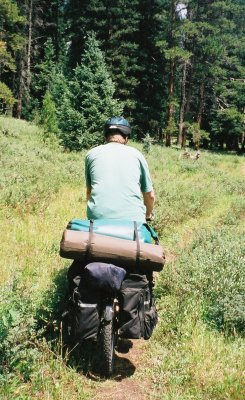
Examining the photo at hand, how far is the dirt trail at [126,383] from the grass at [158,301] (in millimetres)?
69

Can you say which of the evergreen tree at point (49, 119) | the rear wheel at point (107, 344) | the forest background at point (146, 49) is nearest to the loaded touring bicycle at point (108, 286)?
the rear wheel at point (107, 344)

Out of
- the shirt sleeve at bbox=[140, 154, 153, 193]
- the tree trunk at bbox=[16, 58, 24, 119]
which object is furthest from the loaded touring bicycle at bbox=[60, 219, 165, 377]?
the tree trunk at bbox=[16, 58, 24, 119]

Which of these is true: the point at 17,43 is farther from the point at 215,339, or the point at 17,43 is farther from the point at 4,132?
the point at 215,339

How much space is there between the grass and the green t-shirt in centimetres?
129

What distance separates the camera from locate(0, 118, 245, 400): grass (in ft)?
11.6

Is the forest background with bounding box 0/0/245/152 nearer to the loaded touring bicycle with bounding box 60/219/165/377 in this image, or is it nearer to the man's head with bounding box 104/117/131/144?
the man's head with bounding box 104/117/131/144

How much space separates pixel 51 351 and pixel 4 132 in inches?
786

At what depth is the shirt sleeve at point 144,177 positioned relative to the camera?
447cm

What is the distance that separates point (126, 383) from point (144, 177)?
2.20m

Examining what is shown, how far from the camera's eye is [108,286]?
11.7ft

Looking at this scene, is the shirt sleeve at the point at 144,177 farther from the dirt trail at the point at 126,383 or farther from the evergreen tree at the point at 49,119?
the evergreen tree at the point at 49,119

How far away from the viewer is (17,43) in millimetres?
30812

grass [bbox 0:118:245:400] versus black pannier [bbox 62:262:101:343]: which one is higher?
black pannier [bbox 62:262:101:343]

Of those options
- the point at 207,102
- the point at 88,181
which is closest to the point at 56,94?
the point at 207,102
